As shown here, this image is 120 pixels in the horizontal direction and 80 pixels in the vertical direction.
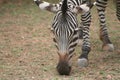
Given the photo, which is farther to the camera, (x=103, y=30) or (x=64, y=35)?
(x=103, y=30)

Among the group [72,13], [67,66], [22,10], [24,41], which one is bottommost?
[22,10]

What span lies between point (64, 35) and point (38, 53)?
8.31 feet

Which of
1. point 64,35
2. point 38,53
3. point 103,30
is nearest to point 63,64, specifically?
point 64,35

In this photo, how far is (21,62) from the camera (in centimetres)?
757

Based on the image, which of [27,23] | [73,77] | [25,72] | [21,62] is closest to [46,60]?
[21,62]

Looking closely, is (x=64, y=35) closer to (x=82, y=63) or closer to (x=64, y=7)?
(x=64, y=7)

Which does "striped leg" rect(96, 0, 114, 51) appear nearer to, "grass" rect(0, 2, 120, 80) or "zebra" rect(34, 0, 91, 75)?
"grass" rect(0, 2, 120, 80)

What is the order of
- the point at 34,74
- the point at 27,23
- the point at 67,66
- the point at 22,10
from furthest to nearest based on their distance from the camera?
the point at 22,10
the point at 27,23
the point at 34,74
the point at 67,66

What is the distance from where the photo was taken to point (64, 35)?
5.94 m

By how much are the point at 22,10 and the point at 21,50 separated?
6.08m

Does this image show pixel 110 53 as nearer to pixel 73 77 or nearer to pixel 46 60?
pixel 46 60

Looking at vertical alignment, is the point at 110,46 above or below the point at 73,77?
below

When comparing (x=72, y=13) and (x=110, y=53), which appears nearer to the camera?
(x=72, y=13)

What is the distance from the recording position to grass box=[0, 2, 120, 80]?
21.7ft
